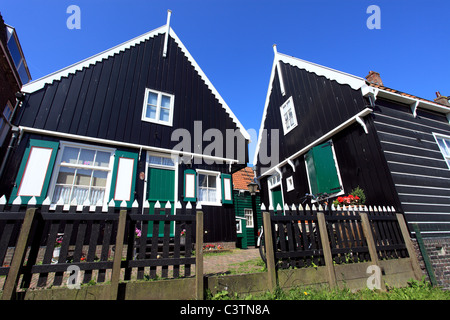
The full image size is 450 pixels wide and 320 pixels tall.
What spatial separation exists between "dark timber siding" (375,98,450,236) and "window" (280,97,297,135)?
402 cm

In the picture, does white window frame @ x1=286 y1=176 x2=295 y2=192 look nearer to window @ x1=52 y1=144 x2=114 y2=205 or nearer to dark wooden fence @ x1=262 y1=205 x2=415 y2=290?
dark wooden fence @ x1=262 y1=205 x2=415 y2=290

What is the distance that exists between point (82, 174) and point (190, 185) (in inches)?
141

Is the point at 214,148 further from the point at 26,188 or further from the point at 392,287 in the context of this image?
the point at 392,287

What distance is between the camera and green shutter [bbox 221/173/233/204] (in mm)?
8797

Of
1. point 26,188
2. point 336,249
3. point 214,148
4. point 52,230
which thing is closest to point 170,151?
point 214,148

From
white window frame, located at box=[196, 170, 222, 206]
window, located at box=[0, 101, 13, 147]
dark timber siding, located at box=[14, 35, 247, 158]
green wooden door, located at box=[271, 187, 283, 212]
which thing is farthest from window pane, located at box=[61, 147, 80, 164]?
green wooden door, located at box=[271, 187, 283, 212]

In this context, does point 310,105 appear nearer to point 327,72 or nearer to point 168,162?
point 327,72

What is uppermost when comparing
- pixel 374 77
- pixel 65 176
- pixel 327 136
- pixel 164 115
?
pixel 374 77

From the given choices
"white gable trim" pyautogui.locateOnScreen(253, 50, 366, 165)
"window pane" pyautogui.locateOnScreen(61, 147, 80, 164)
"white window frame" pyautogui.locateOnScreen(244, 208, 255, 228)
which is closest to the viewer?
"window pane" pyautogui.locateOnScreen(61, 147, 80, 164)

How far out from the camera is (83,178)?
22.1 feet

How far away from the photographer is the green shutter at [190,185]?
8.01m

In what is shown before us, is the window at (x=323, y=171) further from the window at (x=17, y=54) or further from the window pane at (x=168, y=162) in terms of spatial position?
the window at (x=17, y=54)

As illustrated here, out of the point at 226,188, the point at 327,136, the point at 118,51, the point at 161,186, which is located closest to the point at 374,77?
the point at 327,136

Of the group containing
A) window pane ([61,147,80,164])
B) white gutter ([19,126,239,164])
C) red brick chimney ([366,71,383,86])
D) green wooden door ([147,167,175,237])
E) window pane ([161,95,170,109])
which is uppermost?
red brick chimney ([366,71,383,86])
